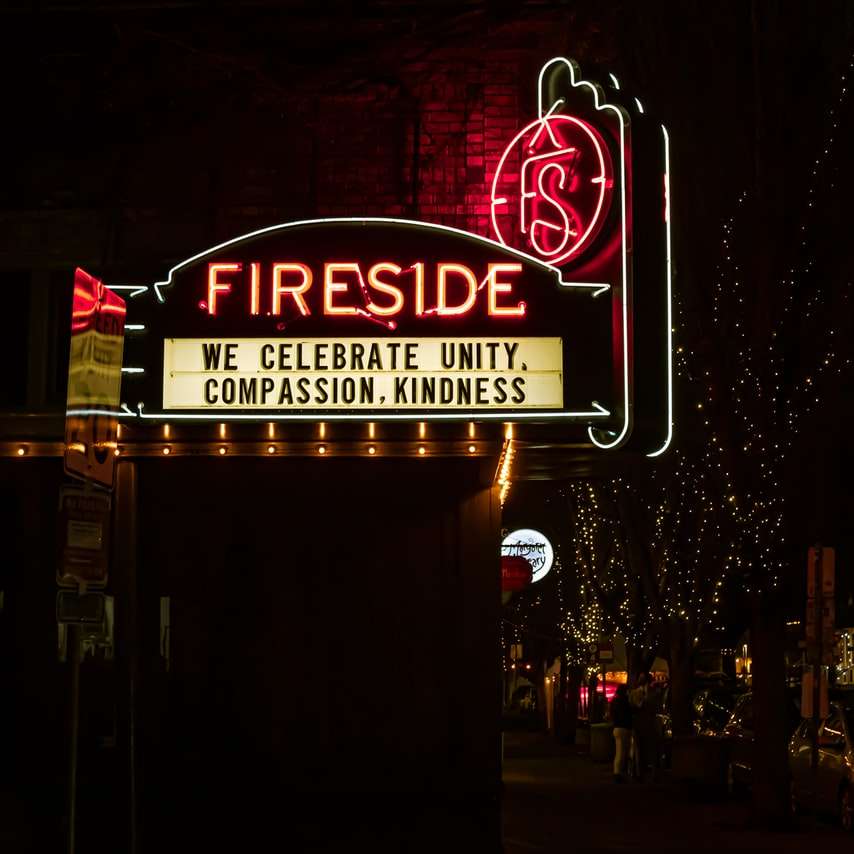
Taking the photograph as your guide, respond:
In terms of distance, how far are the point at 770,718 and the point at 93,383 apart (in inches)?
462

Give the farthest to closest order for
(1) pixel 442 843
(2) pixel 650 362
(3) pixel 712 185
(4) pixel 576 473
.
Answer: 1. (3) pixel 712 185
2. (4) pixel 576 473
3. (1) pixel 442 843
4. (2) pixel 650 362

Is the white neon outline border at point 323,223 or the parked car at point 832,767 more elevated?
the white neon outline border at point 323,223

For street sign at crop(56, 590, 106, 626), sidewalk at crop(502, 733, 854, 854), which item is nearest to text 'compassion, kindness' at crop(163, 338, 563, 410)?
street sign at crop(56, 590, 106, 626)

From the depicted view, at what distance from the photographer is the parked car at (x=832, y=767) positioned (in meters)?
17.7

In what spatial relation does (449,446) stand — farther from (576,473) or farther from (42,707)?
(42,707)

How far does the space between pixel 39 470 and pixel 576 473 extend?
14.3 ft

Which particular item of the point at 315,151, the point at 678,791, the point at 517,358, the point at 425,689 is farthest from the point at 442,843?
the point at 678,791

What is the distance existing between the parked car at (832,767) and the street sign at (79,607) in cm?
1183

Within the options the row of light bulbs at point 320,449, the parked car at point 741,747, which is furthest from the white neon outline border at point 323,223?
the parked car at point 741,747

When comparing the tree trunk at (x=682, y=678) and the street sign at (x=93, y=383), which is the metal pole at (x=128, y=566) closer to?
the street sign at (x=93, y=383)

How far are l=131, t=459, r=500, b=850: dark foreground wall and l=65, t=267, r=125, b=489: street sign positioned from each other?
8.84 feet

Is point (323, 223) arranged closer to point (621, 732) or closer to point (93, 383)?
point (93, 383)

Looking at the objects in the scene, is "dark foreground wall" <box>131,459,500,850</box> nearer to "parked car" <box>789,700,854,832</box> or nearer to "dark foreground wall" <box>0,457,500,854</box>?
"dark foreground wall" <box>0,457,500,854</box>

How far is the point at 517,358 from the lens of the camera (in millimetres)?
10578
